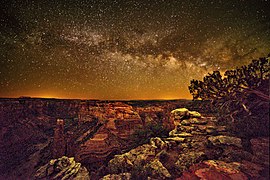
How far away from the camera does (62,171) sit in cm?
958

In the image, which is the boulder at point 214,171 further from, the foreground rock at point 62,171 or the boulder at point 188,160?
the foreground rock at point 62,171

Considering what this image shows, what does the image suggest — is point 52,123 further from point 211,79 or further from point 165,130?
point 211,79

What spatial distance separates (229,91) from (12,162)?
2260 cm

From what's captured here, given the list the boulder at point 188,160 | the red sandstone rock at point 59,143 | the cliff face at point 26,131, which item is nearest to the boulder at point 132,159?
the boulder at point 188,160

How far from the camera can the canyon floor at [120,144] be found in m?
7.78

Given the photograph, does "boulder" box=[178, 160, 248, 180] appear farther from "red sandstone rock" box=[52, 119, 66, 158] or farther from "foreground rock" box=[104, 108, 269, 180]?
"red sandstone rock" box=[52, 119, 66, 158]

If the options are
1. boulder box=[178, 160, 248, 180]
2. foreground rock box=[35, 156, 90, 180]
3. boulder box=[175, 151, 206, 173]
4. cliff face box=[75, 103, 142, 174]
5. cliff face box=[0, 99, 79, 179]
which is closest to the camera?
boulder box=[178, 160, 248, 180]

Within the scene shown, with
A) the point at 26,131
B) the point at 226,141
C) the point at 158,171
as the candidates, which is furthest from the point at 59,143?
the point at 226,141

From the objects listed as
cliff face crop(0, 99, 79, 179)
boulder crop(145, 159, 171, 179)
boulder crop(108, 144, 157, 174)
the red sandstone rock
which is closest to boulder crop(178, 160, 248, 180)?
boulder crop(145, 159, 171, 179)

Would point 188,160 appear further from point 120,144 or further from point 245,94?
point 120,144

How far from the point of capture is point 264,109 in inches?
299

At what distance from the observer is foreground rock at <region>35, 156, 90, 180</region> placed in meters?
9.27

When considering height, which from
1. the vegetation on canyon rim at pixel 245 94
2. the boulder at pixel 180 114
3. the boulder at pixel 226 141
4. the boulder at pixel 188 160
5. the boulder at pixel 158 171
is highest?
the vegetation on canyon rim at pixel 245 94

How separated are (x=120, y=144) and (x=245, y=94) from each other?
44.6ft
